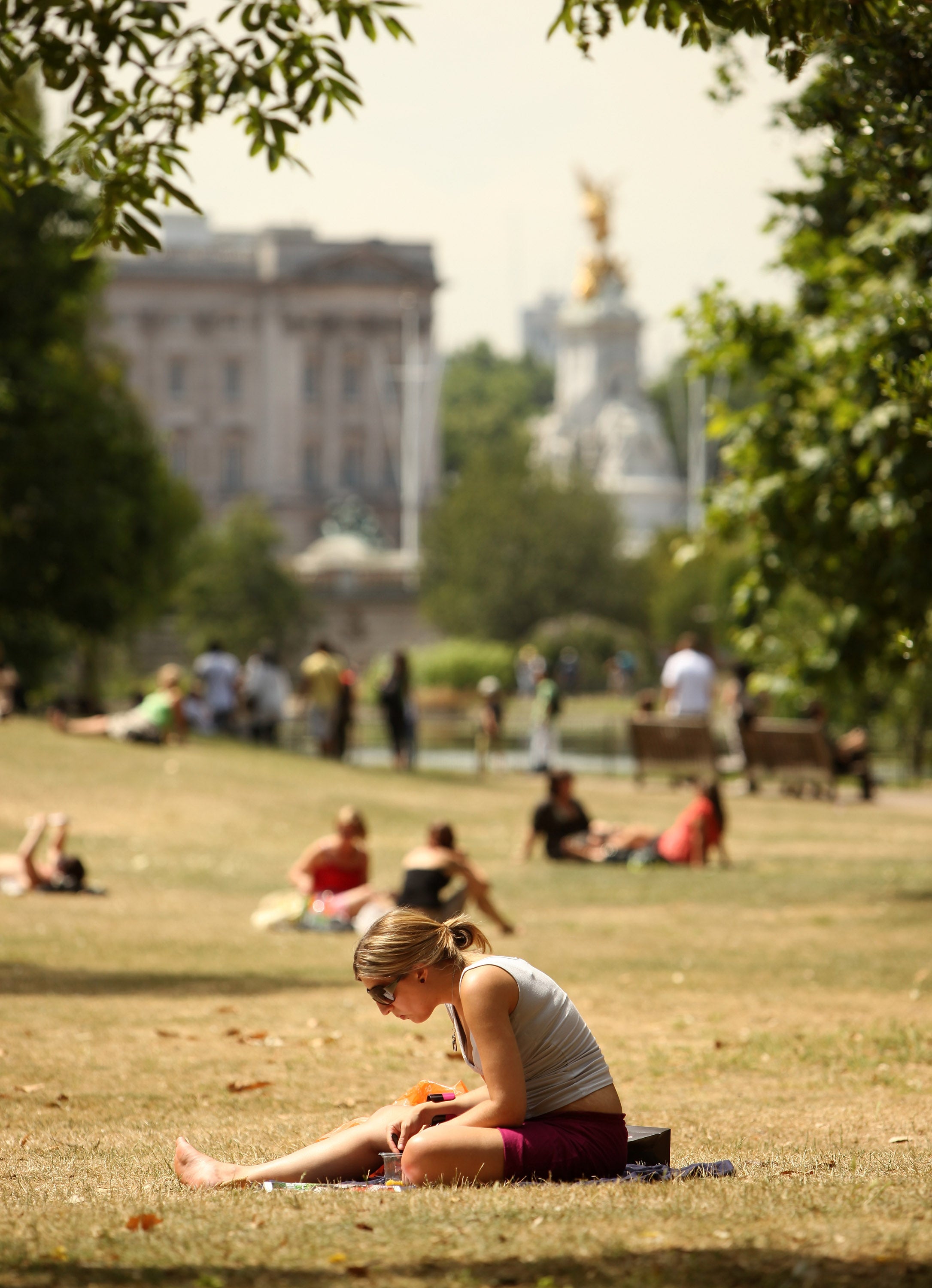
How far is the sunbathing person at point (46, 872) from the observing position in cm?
1403

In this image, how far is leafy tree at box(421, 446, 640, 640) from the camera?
2525 inches

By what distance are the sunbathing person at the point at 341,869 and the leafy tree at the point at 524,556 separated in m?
50.8

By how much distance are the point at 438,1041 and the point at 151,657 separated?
70.0 m

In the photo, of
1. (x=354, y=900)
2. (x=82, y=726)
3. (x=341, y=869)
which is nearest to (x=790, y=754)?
(x=82, y=726)

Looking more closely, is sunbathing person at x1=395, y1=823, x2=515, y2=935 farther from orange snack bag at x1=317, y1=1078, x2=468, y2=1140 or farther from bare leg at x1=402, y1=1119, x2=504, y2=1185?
bare leg at x1=402, y1=1119, x2=504, y2=1185

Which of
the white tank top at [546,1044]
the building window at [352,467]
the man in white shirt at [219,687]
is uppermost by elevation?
the building window at [352,467]

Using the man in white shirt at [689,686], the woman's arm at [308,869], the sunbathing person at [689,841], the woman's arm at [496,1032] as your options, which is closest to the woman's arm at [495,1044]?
the woman's arm at [496,1032]

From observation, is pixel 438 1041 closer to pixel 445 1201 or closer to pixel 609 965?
pixel 609 965

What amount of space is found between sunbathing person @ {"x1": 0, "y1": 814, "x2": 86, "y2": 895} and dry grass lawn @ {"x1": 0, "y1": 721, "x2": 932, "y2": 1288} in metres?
0.16

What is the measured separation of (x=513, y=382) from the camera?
144 m

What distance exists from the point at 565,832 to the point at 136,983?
6.93 metres

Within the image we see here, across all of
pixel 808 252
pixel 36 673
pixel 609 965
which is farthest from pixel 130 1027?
pixel 36 673

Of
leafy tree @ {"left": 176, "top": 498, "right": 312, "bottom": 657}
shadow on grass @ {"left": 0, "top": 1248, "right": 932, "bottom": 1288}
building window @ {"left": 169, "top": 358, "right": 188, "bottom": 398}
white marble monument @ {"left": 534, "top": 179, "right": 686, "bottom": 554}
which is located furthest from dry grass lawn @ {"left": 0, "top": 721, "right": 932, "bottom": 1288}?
building window @ {"left": 169, "top": 358, "right": 188, "bottom": 398}

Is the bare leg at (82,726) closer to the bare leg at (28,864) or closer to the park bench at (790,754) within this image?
the park bench at (790,754)
